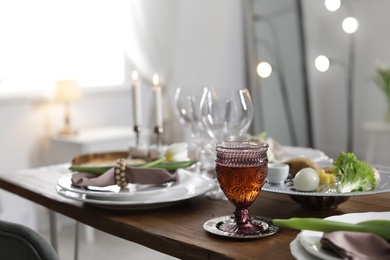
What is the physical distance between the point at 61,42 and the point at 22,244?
306 centimetres

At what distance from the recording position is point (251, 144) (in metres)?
1.35

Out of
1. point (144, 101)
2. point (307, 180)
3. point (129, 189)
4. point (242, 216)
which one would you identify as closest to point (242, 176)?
point (242, 216)

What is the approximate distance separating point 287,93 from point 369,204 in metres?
3.82

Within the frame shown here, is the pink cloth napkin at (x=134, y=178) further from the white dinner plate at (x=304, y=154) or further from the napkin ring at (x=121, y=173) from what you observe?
the white dinner plate at (x=304, y=154)

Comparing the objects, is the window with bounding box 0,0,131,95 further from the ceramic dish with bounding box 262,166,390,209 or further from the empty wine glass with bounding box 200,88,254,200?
the ceramic dish with bounding box 262,166,390,209

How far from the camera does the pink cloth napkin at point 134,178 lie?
1.56 metres

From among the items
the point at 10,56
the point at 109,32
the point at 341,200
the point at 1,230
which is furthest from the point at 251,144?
the point at 109,32

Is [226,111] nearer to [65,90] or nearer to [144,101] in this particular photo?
[65,90]

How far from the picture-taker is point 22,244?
1140 millimetres

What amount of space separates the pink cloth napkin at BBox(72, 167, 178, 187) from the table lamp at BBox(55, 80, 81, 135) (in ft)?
7.69

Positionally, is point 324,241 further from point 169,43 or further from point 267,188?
point 169,43

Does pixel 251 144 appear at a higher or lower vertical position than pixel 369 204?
higher

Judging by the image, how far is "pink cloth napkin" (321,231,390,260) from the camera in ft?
3.29

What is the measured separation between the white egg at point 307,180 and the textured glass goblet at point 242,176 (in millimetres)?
156
